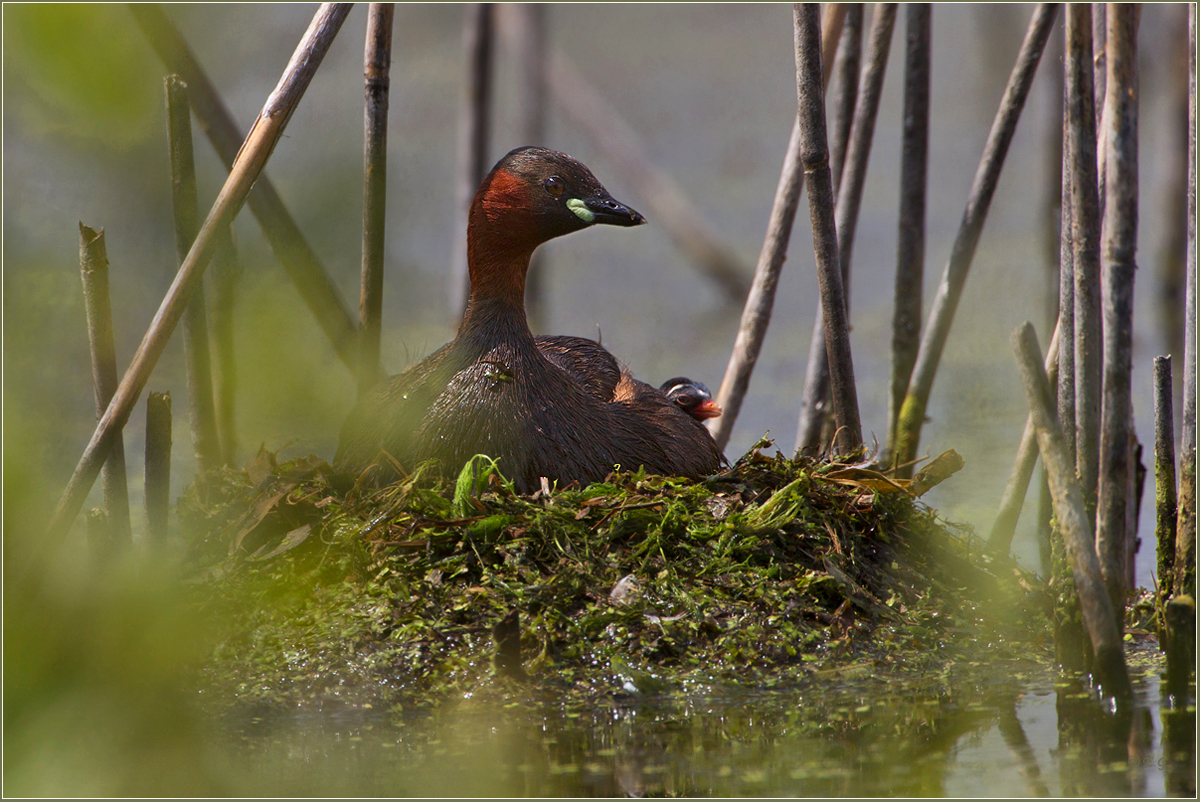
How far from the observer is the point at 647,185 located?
11.5m

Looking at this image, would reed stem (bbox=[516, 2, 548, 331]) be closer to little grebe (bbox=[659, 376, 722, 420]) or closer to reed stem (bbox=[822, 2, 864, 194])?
little grebe (bbox=[659, 376, 722, 420])

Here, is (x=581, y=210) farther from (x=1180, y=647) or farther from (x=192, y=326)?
(x=1180, y=647)

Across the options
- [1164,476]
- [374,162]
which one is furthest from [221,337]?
[1164,476]

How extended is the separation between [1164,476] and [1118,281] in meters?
0.69

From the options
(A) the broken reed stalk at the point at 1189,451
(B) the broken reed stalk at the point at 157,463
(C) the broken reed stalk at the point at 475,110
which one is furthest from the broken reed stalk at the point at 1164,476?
(C) the broken reed stalk at the point at 475,110

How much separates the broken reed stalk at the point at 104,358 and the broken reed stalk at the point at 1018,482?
3.40m

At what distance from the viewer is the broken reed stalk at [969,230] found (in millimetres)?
5074

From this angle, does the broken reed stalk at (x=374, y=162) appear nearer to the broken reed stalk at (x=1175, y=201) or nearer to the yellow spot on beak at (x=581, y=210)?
the yellow spot on beak at (x=581, y=210)

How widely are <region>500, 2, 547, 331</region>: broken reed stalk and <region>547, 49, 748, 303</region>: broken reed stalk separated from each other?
124 centimetres

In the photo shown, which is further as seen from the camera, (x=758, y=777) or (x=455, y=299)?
(x=455, y=299)

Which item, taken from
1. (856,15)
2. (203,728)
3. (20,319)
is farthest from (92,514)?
(856,15)

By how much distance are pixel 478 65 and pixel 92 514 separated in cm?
520

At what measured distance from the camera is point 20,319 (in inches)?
48.4

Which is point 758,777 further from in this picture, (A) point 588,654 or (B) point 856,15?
(B) point 856,15
